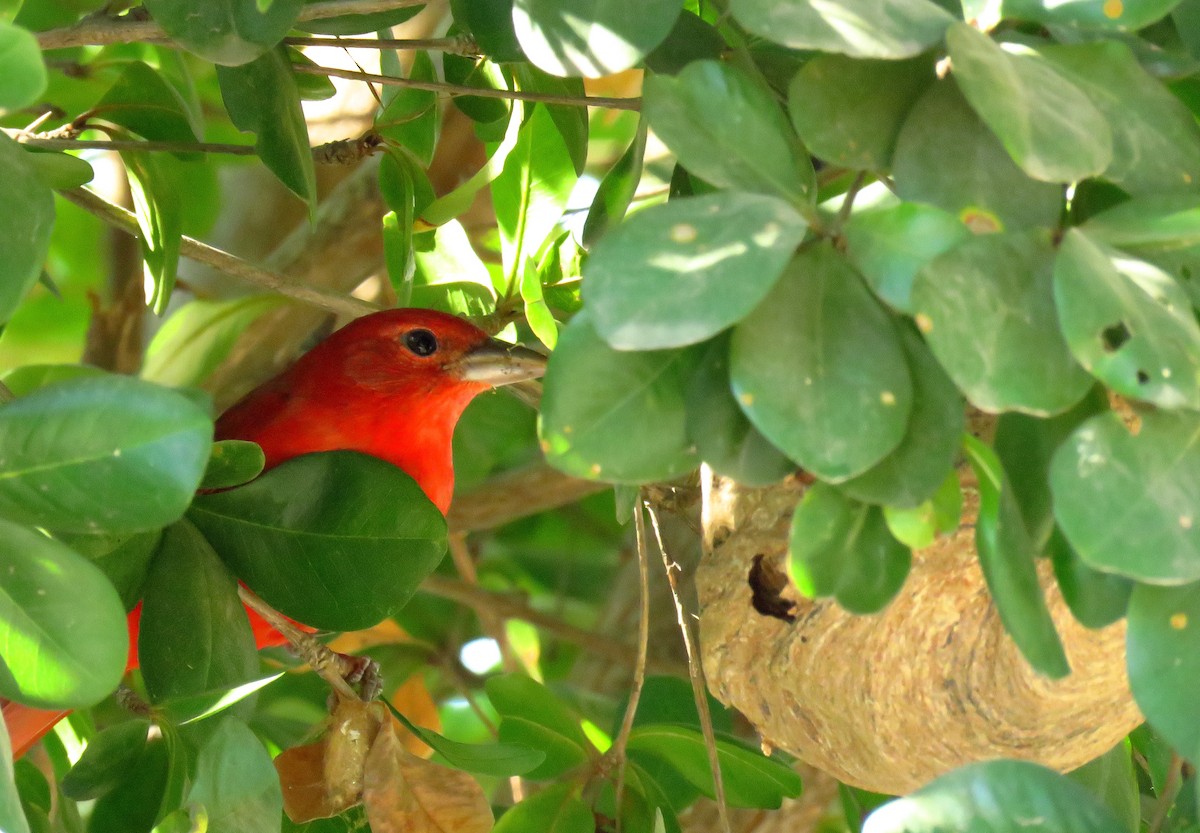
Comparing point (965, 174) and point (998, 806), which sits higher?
point (965, 174)

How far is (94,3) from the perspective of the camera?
10.6 feet

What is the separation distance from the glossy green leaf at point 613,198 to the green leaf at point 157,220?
64 centimetres

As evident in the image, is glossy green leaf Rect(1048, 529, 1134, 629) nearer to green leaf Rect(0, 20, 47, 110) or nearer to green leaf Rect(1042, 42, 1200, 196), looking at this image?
green leaf Rect(1042, 42, 1200, 196)

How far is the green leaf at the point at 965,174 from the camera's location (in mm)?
1046

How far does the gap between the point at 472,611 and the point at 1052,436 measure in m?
3.05

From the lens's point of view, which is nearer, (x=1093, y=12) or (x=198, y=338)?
(x=1093, y=12)

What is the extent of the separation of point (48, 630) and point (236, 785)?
29 cm

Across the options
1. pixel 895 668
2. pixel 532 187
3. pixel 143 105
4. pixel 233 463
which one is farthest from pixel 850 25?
pixel 143 105

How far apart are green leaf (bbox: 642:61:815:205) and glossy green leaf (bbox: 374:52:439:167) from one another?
1054mm

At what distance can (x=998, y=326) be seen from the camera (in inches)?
37.0

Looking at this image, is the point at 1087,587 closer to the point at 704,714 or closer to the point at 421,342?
the point at 704,714

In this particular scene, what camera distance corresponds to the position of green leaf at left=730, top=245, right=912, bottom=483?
96 cm

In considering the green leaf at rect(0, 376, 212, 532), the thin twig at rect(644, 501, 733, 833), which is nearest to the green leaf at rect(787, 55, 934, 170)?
the green leaf at rect(0, 376, 212, 532)

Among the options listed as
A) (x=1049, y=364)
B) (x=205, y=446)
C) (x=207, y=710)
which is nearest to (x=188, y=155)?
(x=207, y=710)
